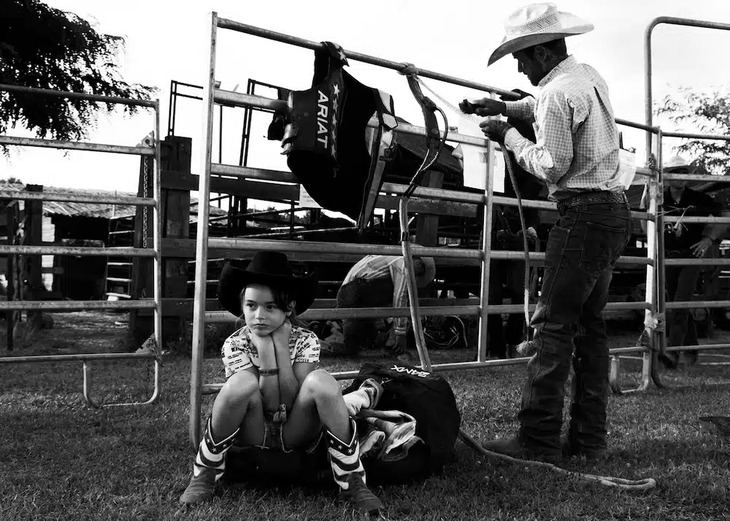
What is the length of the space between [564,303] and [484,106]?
40.4 inches

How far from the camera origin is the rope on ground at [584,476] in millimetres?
2822

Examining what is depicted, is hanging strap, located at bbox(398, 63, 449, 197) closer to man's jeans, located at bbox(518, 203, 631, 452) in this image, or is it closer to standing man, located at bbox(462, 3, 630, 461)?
standing man, located at bbox(462, 3, 630, 461)

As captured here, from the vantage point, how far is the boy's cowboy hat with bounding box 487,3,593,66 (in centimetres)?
312

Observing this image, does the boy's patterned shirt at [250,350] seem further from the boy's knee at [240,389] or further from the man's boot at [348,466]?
the man's boot at [348,466]

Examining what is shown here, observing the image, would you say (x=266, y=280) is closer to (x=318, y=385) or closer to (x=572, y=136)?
(x=318, y=385)

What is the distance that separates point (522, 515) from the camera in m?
2.57

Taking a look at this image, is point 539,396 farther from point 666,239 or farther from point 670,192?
point 666,239

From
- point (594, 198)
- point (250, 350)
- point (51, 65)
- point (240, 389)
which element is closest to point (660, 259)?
point (594, 198)

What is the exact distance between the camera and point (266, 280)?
283 cm

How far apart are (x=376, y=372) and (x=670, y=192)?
4415 mm

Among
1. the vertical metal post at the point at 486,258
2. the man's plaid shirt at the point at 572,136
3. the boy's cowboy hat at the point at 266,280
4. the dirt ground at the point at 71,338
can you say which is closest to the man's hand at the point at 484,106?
the man's plaid shirt at the point at 572,136

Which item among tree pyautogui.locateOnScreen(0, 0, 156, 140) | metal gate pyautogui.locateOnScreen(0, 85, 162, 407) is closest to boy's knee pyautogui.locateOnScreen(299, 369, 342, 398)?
metal gate pyautogui.locateOnScreen(0, 85, 162, 407)

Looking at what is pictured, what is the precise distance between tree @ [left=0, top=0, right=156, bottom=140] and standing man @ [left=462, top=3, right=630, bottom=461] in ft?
27.6

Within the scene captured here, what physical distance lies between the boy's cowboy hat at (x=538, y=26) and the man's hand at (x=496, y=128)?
1.10 feet
